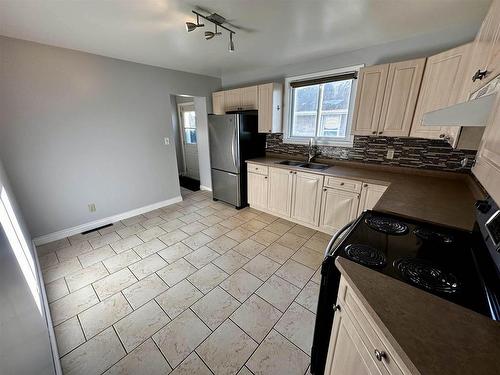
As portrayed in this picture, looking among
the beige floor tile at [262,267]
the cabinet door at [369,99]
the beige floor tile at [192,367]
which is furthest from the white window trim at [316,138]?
the beige floor tile at [192,367]

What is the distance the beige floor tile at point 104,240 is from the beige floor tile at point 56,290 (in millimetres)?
618

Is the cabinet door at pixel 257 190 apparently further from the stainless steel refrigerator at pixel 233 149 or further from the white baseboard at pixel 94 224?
the white baseboard at pixel 94 224

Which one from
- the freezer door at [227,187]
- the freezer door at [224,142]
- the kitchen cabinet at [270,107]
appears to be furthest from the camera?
the freezer door at [227,187]

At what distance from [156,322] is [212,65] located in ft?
11.6

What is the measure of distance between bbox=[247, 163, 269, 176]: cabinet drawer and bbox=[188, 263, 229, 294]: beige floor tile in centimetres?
166

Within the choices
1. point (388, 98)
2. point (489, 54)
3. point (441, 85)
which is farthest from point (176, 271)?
point (441, 85)

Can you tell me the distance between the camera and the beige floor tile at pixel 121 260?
222cm

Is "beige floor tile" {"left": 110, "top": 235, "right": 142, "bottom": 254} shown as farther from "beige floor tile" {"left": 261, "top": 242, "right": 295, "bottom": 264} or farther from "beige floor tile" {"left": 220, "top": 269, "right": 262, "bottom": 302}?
"beige floor tile" {"left": 261, "top": 242, "right": 295, "bottom": 264}

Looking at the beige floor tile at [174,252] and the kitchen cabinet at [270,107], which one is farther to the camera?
the kitchen cabinet at [270,107]

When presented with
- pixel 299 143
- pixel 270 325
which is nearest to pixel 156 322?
pixel 270 325

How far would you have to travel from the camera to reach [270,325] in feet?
5.20

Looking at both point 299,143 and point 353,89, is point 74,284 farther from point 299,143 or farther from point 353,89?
point 353,89

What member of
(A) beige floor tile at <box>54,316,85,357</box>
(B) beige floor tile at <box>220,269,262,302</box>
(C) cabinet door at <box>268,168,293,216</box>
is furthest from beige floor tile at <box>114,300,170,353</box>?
(C) cabinet door at <box>268,168,293,216</box>

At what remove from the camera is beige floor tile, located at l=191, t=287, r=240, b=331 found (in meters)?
1.63
